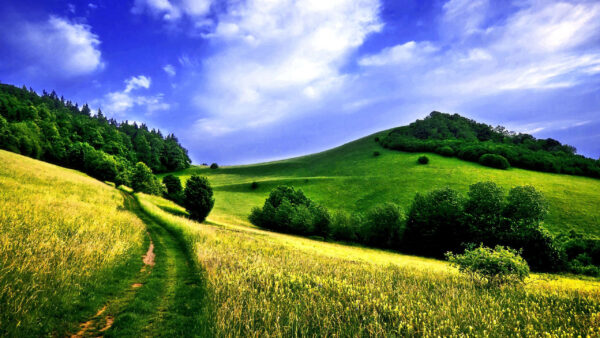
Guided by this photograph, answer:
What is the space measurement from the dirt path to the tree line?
2730 cm

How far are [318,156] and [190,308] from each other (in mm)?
120262

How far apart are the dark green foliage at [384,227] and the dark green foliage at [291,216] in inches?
326

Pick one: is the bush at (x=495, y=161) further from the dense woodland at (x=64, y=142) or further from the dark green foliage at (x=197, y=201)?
the dense woodland at (x=64, y=142)

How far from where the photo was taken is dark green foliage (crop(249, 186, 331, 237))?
49.8 meters

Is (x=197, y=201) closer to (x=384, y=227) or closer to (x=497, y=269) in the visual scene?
(x=384, y=227)

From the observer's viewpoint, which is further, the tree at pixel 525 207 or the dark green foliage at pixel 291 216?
the dark green foliage at pixel 291 216

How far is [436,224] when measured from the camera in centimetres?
4106

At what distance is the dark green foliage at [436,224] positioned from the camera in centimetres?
4000

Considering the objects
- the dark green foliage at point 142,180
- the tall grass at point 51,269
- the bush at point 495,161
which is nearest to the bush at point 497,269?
the tall grass at point 51,269

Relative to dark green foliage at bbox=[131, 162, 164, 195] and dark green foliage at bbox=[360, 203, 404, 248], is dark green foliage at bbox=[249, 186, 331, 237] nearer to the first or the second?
dark green foliage at bbox=[360, 203, 404, 248]

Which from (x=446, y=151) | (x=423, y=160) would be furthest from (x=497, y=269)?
(x=446, y=151)

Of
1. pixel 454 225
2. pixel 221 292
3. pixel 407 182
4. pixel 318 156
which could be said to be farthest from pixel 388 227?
pixel 318 156

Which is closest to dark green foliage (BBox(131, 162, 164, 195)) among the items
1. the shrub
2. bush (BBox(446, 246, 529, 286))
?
bush (BBox(446, 246, 529, 286))

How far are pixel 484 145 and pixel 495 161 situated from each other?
653 inches
